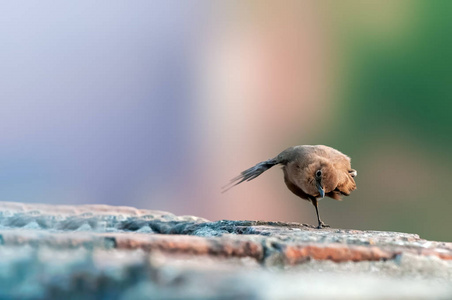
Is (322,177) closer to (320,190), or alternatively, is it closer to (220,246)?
(320,190)

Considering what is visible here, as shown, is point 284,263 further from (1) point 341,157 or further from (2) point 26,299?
(1) point 341,157

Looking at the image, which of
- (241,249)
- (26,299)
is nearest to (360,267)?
(241,249)

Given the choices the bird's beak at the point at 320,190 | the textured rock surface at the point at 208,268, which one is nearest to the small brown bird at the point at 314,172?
the bird's beak at the point at 320,190

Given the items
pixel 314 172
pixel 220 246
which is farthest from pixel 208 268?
pixel 314 172

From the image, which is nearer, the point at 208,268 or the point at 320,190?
the point at 208,268

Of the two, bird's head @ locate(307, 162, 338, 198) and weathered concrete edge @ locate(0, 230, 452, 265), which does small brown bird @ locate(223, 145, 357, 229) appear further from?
weathered concrete edge @ locate(0, 230, 452, 265)

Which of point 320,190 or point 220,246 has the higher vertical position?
point 320,190

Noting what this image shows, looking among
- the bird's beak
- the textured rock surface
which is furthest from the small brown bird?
the textured rock surface
